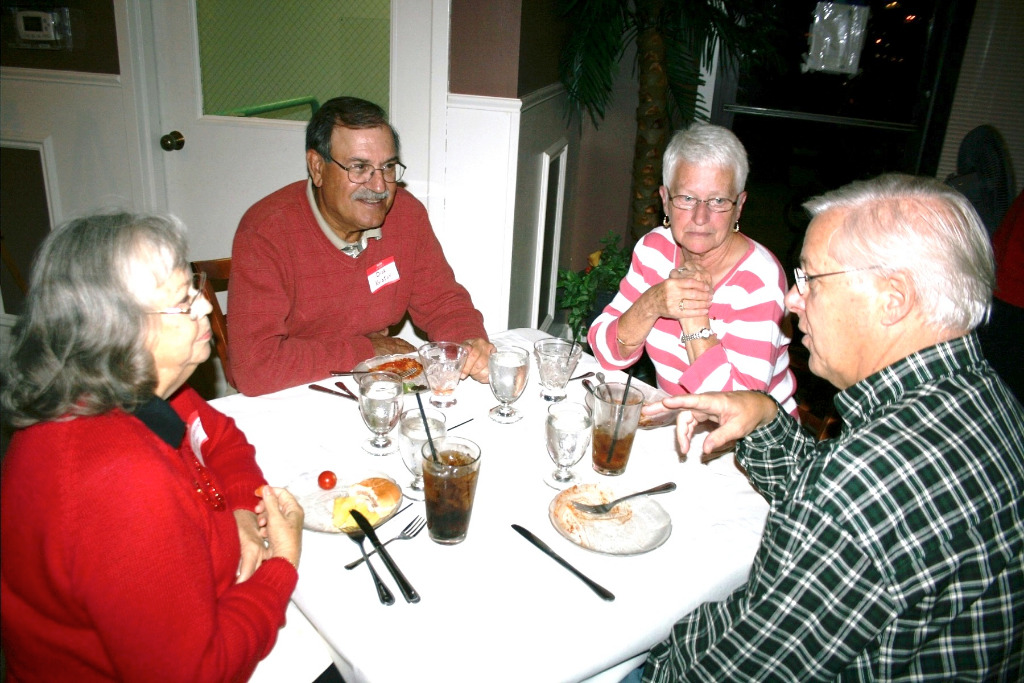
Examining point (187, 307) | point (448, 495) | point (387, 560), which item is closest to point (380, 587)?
point (387, 560)

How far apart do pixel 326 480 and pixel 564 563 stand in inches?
18.1

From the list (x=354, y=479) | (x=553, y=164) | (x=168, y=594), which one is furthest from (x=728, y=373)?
(x=553, y=164)

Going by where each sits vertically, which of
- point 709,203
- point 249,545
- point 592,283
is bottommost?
point 592,283

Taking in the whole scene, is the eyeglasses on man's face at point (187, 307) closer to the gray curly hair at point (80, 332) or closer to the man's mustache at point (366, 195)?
the gray curly hair at point (80, 332)

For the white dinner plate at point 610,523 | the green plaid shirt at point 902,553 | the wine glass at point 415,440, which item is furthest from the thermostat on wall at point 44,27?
the green plaid shirt at point 902,553

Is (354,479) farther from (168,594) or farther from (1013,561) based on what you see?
(1013,561)

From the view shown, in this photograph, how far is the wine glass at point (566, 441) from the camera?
4.33 feet

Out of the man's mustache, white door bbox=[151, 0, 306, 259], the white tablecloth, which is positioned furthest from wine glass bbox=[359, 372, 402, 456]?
white door bbox=[151, 0, 306, 259]

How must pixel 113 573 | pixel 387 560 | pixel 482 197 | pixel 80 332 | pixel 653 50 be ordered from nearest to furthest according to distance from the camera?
pixel 113 573, pixel 80 332, pixel 387 560, pixel 482 197, pixel 653 50

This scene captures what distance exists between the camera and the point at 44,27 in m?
3.36

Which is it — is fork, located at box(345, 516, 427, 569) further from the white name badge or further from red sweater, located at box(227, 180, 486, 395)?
red sweater, located at box(227, 180, 486, 395)

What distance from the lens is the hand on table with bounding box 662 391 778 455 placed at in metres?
1.36

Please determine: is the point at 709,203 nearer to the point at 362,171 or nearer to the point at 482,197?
the point at 362,171

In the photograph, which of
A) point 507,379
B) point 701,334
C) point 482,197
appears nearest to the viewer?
point 507,379
